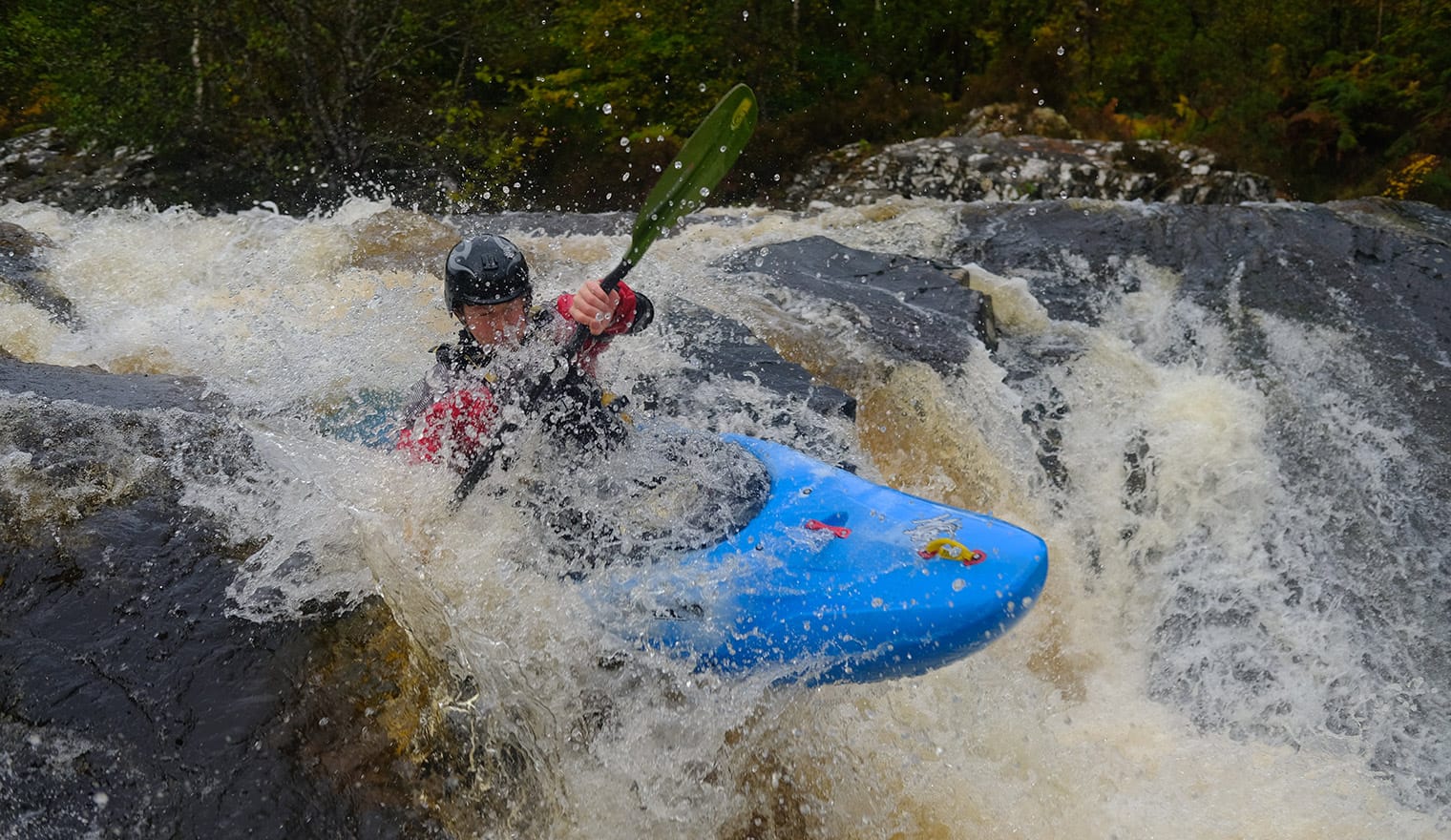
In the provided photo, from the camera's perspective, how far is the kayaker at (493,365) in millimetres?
2910

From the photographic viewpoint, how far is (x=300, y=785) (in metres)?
2.49

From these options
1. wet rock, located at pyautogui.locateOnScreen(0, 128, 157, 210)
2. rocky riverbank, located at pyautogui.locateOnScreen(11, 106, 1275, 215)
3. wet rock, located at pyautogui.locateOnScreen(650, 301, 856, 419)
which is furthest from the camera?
wet rock, located at pyautogui.locateOnScreen(0, 128, 157, 210)

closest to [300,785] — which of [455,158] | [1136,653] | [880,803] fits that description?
[880,803]

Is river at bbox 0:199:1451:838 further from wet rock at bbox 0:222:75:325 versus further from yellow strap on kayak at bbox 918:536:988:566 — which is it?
yellow strap on kayak at bbox 918:536:988:566

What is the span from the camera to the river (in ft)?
9.52

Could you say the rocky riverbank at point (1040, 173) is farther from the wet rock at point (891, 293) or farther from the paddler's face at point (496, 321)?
the paddler's face at point (496, 321)

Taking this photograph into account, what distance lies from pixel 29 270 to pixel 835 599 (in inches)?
197

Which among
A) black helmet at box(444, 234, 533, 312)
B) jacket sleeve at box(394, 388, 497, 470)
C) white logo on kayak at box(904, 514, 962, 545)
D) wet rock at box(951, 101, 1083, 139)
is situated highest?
black helmet at box(444, 234, 533, 312)

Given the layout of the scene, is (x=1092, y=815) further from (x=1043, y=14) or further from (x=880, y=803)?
(x=1043, y=14)

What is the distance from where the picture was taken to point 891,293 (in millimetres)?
5621

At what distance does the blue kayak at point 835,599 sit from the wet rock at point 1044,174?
6067 millimetres

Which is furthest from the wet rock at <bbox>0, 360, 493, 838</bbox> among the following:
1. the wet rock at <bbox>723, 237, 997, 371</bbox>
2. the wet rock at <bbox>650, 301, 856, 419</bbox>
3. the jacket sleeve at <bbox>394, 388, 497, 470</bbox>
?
the wet rock at <bbox>723, 237, 997, 371</bbox>

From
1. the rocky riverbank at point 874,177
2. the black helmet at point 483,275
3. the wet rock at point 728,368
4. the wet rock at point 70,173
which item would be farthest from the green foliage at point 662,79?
the black helmet at point 483,275

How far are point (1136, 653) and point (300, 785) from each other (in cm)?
299
